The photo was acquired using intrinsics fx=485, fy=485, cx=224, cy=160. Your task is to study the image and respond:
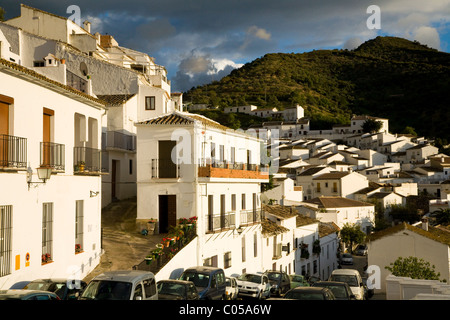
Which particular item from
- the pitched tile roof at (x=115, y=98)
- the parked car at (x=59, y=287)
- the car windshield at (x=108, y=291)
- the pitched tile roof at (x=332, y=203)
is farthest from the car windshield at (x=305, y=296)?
the pitched tile roof at (x=332, y=203)

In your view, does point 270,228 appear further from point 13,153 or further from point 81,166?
point 13,153

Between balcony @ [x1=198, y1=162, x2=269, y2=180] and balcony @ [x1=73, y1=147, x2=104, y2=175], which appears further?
balcony @ [x1=198, y1=162, x2=269, y2=180]

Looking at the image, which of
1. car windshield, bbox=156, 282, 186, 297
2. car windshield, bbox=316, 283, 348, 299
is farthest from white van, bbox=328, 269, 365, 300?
car windshield, bbox=156, 282, 186, 297

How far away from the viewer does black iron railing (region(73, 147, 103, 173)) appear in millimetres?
18781

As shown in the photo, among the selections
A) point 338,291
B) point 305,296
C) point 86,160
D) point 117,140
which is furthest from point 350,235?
point 86,160

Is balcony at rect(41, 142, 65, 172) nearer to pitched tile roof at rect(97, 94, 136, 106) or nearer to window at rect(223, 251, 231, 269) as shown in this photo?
window at rect(223, 251, 231, 269)

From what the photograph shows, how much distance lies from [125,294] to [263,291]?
10645 millimetres

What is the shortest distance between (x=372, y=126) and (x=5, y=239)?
134299 mm

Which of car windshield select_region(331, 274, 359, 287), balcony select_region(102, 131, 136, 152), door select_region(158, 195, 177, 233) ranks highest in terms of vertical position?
balcony select_region(102, 131, 136, 152)

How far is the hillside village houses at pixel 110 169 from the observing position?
15.1 meters

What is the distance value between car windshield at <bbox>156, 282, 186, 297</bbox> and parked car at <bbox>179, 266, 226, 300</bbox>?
184 centimetres

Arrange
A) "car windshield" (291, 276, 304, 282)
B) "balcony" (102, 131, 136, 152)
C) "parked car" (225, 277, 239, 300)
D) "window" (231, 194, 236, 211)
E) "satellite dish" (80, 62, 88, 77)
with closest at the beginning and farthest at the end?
"parked car" (225, 277, 239, 300), "car windshield" (291, 276, 304, 282), "window" (231, 194, 236, 211), "balcony" (102, 131, 136, 152), "satellite dish" (80, 62, 88, 77)

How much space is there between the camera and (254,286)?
871 inches

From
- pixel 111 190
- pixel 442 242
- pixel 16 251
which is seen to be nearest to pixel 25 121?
pixel 16 251
